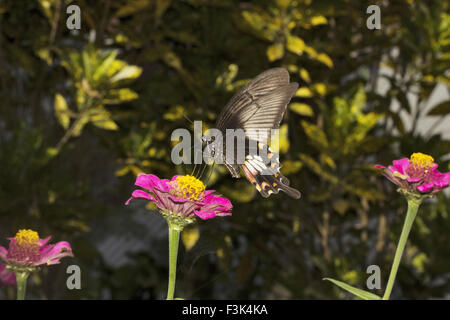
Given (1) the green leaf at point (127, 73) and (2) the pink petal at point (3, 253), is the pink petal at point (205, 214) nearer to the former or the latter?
(2) the pink petal at point (3, 253)

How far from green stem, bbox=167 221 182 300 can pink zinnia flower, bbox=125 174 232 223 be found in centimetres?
2

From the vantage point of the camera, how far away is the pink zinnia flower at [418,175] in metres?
0.48

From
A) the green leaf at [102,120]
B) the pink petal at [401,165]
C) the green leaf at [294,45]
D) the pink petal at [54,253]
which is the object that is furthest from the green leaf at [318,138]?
the pink petal at [54,253]

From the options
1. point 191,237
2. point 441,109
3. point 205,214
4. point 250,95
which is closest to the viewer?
point 205,214

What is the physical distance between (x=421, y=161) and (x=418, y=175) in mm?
14

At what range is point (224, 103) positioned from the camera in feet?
4.27

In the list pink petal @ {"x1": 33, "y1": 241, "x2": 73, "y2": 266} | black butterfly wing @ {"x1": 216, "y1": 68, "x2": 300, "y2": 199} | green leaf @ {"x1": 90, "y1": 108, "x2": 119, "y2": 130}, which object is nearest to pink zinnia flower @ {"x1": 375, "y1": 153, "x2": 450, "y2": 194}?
black butterfly wing @ {"x1": 216, "y1": 68, "x2": 300, "y2": 199}

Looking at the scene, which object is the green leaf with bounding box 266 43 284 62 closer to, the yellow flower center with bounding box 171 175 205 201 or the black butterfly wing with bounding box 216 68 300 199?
the black butterfly wing with bounding box 216 68 300 199

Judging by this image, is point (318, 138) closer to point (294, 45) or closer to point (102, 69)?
point (294, 45)

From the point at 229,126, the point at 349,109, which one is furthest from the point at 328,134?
the point at 229,126

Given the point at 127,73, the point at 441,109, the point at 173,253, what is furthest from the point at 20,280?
the point at 441,109

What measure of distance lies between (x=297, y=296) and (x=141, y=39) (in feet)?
2.76

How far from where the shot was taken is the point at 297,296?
4.75ft
